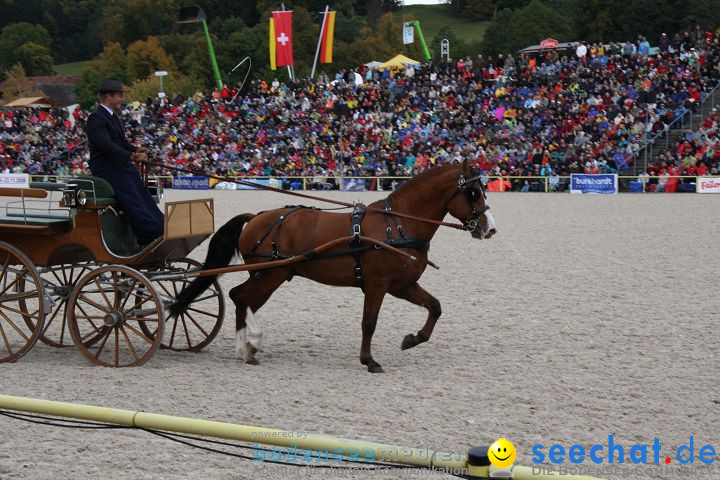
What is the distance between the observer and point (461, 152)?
100ft

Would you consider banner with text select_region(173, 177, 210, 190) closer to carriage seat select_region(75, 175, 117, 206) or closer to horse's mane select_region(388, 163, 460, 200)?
carriage seat select_region(75, 175, 117, 206)

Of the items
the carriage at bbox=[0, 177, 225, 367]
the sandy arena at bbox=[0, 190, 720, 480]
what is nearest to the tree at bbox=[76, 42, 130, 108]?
the sandy arena at bbox=[0, 190, 720, 480]

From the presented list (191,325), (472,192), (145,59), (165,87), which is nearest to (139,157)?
(191,325)

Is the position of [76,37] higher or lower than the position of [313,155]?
higher

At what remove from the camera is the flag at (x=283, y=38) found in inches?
1650

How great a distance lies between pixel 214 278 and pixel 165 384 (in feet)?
4.08

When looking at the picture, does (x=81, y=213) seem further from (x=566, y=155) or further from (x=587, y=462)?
(x=566, y=155)

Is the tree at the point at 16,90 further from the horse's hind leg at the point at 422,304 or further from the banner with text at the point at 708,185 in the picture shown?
the horse's hind leg at the point at 422,304

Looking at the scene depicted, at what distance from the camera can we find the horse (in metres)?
7.03

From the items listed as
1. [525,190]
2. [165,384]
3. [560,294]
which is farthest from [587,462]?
[525,190]

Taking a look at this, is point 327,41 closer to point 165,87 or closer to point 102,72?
point 165,87

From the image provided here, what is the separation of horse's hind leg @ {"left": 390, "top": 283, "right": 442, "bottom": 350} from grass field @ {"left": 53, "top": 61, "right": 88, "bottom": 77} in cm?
9880

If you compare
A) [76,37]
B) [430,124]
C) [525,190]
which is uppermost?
[76,37]

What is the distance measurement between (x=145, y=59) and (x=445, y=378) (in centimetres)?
8064
